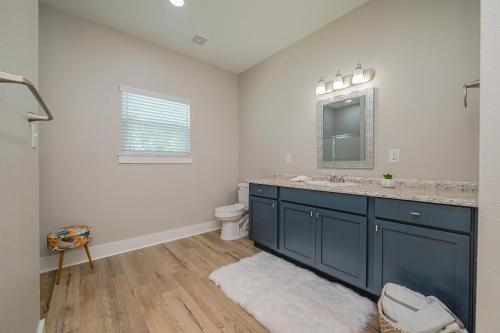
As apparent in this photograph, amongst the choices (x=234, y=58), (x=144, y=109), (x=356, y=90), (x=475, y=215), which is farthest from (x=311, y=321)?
(x=234, y=58)

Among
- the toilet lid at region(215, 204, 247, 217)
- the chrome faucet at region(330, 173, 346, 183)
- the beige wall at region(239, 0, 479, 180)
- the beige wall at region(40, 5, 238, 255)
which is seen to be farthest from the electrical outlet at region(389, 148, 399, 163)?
the beige wall at region(40, 5, 238, 255)

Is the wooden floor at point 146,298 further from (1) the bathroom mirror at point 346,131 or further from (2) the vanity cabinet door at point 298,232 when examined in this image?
(1) the bathroom mirror at point 346,131

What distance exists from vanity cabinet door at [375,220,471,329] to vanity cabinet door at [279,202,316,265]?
554 millimetres

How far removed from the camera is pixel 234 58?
10.0 feet

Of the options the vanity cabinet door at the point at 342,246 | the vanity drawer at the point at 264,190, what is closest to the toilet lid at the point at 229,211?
the vanity drawer at the point at 264,190

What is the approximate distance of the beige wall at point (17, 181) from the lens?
729mm

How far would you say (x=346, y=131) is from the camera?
2172 millimetres

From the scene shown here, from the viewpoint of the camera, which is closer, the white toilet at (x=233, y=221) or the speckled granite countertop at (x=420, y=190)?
the speckled granite countertop at (x=420, y=190)

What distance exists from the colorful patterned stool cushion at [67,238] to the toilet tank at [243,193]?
1.96 m

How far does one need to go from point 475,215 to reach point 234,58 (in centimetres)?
311

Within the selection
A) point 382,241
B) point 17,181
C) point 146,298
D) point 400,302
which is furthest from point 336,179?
point 17,181

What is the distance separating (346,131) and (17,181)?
97.4 inches

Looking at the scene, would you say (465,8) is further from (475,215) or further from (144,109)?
(144,109)

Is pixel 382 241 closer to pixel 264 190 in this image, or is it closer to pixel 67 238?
pixel 264 190
